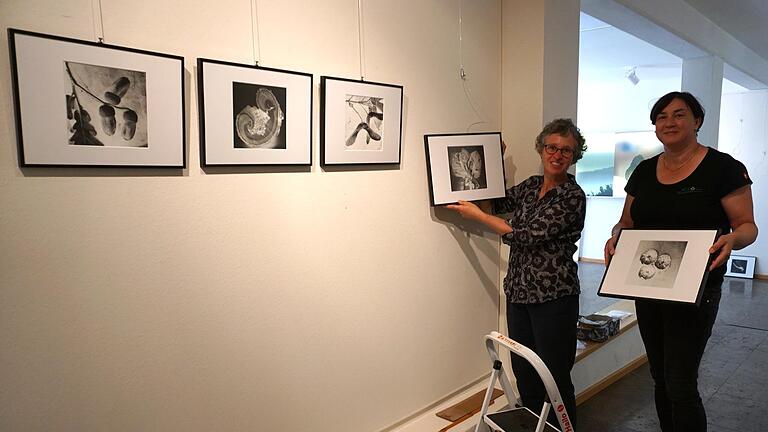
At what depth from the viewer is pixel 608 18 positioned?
10.8 ft

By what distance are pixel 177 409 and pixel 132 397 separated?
15cm

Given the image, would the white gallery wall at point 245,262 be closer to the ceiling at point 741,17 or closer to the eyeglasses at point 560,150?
the eyeglasses at point 560,150

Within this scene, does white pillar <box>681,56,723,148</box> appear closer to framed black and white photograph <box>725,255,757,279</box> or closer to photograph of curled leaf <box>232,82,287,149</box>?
framed black and white photograph <box>725,255,757,279</box>

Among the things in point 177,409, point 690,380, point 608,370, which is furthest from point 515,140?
point 177,409

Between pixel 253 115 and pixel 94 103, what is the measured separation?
457mm

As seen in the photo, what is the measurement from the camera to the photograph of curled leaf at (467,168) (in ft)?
7.58

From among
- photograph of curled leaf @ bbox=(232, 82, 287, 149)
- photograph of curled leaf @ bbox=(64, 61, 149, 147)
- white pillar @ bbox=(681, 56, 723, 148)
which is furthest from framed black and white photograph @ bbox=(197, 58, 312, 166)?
white pillar @ bbox=(681, 56, 723, 148)

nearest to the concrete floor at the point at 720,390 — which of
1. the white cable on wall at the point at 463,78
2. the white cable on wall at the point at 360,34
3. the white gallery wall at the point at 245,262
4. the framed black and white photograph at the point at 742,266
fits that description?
the white gallery wall at the point at 245,262

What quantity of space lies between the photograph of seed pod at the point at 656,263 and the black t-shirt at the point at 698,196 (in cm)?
10

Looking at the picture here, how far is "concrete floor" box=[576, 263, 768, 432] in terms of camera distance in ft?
9.22

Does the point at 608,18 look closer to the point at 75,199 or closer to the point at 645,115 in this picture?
the point at 75,199

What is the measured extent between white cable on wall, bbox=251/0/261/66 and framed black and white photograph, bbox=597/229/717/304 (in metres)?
1.60

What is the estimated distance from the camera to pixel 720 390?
126 inches

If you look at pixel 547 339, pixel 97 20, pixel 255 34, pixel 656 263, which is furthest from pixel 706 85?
pixel 97 20
